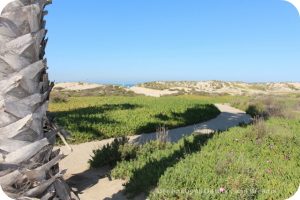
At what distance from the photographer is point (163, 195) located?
7004mm

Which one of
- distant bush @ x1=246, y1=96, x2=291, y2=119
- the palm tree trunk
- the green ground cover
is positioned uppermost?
the palm tree trunk

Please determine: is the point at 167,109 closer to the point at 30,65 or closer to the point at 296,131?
the point at 296,131

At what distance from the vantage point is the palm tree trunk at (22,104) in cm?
341

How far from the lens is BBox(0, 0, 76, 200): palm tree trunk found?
11.2 ft

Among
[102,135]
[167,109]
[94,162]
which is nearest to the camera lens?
[94,162]

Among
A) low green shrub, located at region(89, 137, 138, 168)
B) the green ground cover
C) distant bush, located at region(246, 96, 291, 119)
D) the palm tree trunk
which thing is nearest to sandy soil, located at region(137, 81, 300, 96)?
distant bush, located at region(246, 96, 291, 119)

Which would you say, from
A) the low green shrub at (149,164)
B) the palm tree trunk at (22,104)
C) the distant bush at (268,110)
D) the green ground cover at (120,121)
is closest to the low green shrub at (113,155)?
the low green shrub at (149,164)

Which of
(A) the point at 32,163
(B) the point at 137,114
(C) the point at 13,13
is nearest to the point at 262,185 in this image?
(A) the point at 32,163

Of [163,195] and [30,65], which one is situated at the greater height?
[30,65]

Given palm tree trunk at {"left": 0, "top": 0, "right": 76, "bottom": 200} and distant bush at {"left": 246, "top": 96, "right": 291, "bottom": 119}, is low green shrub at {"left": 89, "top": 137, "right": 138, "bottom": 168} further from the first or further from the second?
distant bush at {"left": 246, "top": 96, "right": 291, "bottom": 119}

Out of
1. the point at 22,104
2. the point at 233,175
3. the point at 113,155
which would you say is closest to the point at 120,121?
the point at 113,155

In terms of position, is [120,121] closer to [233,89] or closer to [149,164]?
[149,164]

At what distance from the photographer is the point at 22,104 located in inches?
136

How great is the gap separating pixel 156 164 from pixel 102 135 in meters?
6.20
